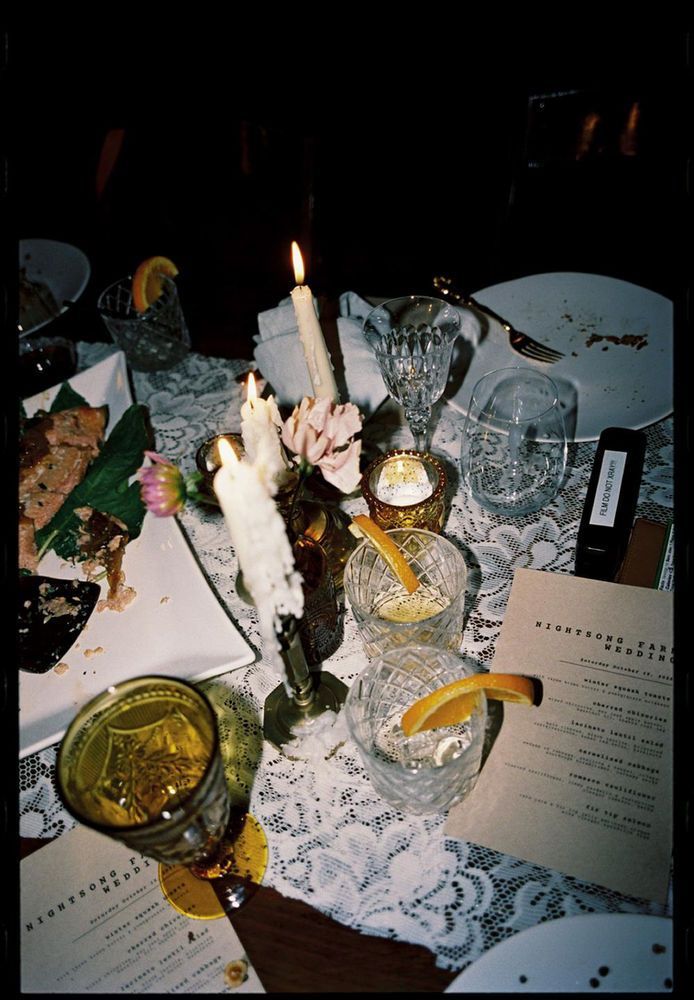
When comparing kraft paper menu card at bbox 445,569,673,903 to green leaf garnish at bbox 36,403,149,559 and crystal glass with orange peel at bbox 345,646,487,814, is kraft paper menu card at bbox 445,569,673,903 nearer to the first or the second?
crystal glass with orange peel at bbox 345,646,487,814

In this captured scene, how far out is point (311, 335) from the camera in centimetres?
94

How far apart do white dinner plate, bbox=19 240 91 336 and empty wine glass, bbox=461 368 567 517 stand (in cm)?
108

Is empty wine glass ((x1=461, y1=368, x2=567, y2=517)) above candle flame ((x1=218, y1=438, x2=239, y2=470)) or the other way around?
the other way around

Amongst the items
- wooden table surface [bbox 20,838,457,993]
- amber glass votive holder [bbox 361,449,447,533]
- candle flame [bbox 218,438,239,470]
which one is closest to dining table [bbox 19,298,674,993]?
wooden table surface [bbox 20,838,457,993]

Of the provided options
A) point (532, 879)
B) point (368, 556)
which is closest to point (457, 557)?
point (368, 556)

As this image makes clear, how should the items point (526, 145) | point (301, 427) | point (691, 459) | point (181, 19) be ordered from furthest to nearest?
point (181, 19) → point (526, 145) → point (691, 459) → point (301, 427)

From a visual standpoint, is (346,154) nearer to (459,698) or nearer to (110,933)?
(459,698)

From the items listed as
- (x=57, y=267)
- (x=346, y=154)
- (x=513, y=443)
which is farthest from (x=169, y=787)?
(x=346, y=154)

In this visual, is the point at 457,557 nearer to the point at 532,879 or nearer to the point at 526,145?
the point at 532,879

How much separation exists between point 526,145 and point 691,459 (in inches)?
44.8

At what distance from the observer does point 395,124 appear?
2.41 metres

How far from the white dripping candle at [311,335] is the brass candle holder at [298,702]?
1.29ft

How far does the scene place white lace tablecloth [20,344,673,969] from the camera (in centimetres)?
69

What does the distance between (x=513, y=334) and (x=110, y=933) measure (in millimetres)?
1169
